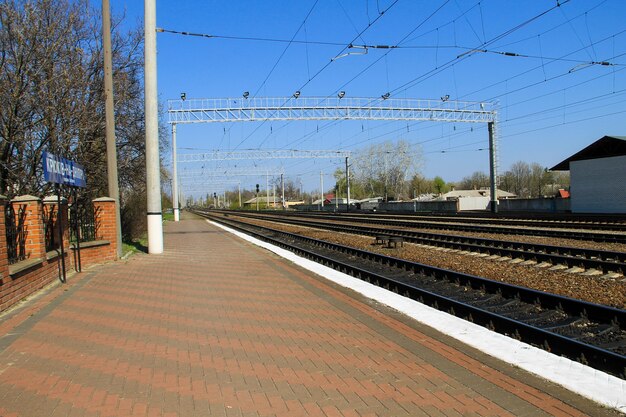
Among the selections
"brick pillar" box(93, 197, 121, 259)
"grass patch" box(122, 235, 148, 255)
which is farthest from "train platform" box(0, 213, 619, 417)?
"grass patch" box(122, 235, 148, 255)

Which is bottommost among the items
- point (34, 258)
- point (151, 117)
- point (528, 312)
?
point (528, 312)

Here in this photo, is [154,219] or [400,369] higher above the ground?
[154,219]

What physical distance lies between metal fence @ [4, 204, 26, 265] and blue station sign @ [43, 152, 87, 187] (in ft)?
2.35

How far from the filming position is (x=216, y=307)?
761 centimetres

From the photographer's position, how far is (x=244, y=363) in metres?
4.98

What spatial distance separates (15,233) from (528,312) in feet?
26.5

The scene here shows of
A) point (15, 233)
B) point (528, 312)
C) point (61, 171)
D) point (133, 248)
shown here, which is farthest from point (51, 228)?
point (528, 312)

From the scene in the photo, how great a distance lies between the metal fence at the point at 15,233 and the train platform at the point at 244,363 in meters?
0.82

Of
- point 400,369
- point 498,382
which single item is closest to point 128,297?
point 400,369

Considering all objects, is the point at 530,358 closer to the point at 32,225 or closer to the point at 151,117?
the point at 32,225

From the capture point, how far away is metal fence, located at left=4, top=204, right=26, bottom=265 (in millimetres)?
8062

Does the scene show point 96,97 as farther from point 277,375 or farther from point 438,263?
point 277,375

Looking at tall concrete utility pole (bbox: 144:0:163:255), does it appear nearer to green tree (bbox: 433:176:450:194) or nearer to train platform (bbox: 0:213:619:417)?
train platform (bbox: 0:213:619:417)

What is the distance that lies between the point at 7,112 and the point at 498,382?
437 inches
